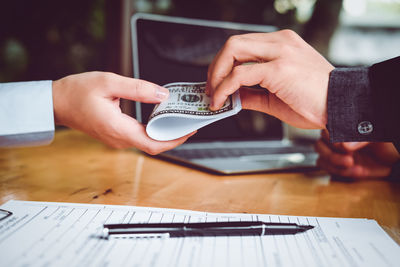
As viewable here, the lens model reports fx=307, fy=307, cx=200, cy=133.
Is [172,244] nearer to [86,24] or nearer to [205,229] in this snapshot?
[205,229]

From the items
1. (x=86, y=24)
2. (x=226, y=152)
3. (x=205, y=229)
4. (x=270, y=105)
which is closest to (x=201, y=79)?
(x=226, y=152)

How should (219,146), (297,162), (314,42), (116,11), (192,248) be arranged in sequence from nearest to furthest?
1. (192,248)
2. (297,162)
3. (219,146)
4. (116,11)
5. (314,42)

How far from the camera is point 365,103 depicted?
60 cm

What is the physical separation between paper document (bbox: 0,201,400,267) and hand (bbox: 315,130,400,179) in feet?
0.95

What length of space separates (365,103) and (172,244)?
1.51 ft

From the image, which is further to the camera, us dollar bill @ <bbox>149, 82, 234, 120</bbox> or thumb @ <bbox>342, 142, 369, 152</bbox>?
thumb @ <bbox>342, 142, 369, 152</bbox>

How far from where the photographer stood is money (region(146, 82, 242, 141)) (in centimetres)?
58

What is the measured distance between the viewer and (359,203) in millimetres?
629

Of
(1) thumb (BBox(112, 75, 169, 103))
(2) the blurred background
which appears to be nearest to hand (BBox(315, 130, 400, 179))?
(1) thumb (BBox(112, 75, 169, 103))

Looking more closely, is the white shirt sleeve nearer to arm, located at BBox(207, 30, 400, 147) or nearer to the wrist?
the wrist

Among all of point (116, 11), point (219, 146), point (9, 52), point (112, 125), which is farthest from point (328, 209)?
point (9, 52)

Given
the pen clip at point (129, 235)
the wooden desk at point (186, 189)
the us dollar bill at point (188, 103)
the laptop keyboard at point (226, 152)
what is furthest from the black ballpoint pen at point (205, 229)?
the laptop keyboard at point (226, 152)

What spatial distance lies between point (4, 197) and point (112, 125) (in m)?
0.24

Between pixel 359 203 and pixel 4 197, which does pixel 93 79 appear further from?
pixel 359 203
